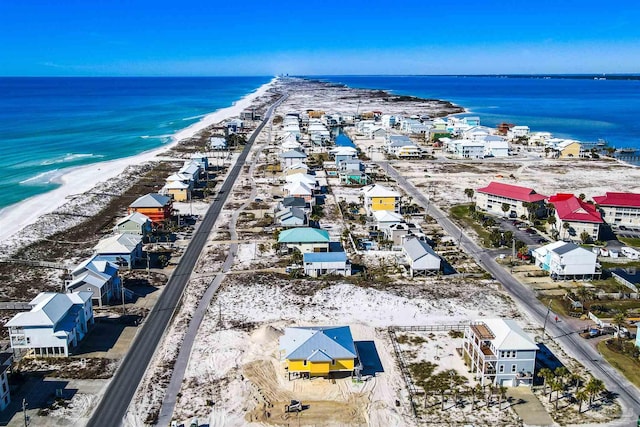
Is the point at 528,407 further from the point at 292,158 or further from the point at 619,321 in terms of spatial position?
the point at 292,158

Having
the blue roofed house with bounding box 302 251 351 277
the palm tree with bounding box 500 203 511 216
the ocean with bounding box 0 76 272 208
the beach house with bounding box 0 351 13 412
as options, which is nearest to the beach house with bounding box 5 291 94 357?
the beach house with bounding box 0 351 13 412

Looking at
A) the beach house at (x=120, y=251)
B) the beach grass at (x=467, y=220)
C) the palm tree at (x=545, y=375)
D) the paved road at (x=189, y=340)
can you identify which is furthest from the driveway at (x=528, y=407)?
the beach house at (x=120, y=251)

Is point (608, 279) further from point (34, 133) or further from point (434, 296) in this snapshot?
point (34, 133)

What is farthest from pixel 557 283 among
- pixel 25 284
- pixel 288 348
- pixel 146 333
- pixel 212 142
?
pixel 212 142

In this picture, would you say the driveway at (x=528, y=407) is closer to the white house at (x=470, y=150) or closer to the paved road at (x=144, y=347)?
the paved road at (x=144, y=347)

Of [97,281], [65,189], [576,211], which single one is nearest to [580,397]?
[576,211]

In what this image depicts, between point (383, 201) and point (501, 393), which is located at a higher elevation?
point (383, 201)

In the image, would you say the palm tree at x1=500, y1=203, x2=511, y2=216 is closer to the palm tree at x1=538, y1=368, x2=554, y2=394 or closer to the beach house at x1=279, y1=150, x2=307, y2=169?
the palm tree at x1=538, y1=368, x2=554, y2=394
